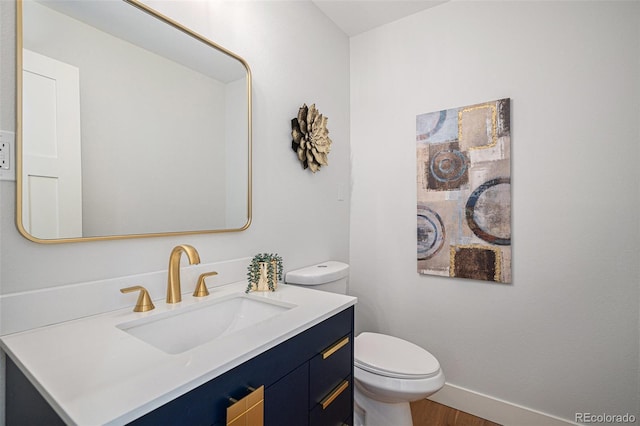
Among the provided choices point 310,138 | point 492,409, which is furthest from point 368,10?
point 492,409

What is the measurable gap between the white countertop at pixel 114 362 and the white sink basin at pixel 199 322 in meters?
0.03

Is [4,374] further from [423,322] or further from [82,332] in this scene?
[423,322]

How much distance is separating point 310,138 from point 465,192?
96 cm

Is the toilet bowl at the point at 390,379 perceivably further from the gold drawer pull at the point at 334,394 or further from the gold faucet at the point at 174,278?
the gold faucet at the point at 174,278

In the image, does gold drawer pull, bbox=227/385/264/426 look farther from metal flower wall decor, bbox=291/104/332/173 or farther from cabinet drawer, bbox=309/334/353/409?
metal flower wall decor, bbox=291/104/332/173

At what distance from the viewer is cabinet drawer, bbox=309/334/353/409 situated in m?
0.96

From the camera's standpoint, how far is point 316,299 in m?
1.14

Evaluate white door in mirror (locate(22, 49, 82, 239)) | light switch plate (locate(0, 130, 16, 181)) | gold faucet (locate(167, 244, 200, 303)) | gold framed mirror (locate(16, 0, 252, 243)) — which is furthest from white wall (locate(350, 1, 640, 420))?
light switch plate (locate(0, 130, 16, 181))

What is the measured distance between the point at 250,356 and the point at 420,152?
161cm

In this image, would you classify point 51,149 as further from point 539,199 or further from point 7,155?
point 539,199

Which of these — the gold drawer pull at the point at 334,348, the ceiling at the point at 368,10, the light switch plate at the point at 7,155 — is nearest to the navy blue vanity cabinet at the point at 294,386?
the gold drawer pull at the point at 334,348

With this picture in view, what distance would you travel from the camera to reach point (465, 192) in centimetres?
177

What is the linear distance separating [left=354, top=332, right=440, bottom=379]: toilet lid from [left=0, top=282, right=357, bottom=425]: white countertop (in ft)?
2.04

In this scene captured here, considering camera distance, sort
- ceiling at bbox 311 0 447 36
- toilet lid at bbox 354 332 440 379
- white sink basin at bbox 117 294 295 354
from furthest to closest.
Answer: ceiling at bbox 311 0 447 36 < toilet lid at bbox 354 332 440 379 < white sink basin at bbox 117 294 295 354
